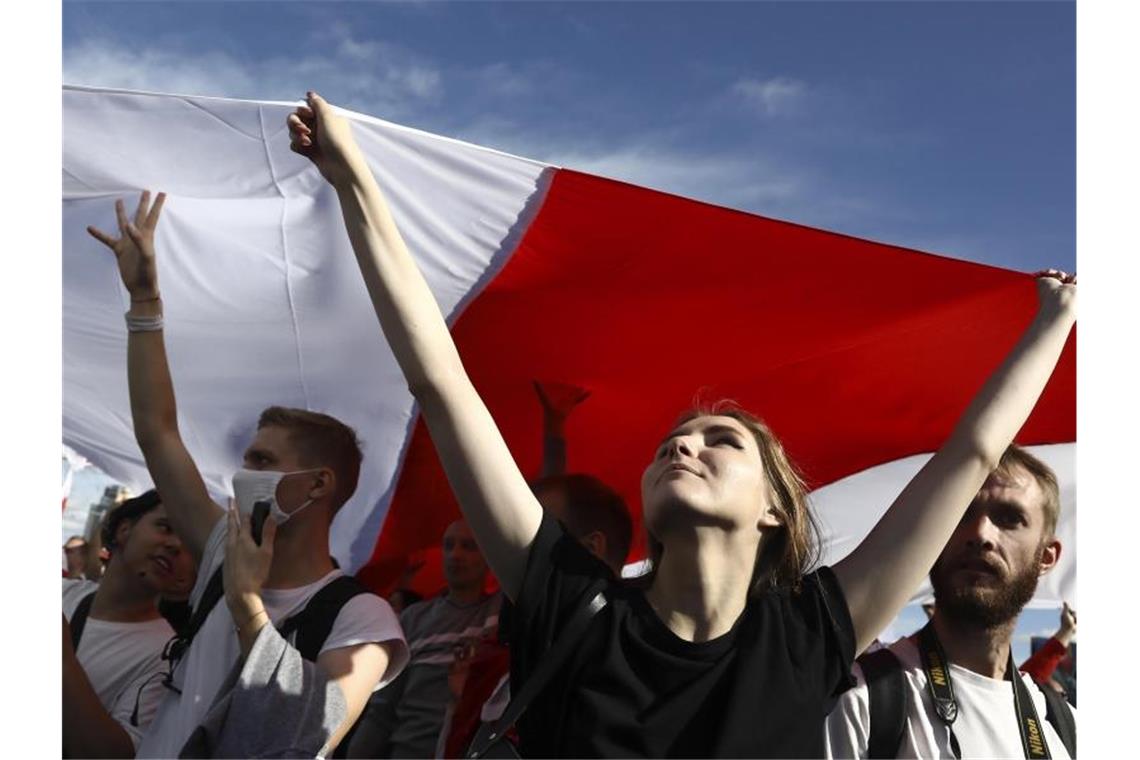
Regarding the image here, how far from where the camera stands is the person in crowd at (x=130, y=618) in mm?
2771

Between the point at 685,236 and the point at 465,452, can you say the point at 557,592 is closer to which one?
the point at 465,452

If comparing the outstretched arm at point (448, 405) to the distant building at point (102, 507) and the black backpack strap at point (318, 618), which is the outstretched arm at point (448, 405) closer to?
the black backpack strap at point (318, 618)

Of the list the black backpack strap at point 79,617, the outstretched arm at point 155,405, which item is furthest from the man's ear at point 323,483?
the black backpack strap at point 79,617

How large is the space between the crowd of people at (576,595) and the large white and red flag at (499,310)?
32cm

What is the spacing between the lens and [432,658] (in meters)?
3.44

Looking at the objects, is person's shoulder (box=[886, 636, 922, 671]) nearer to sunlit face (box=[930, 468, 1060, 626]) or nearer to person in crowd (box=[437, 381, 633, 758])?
sunlit face (box=[930, 468, 1060, 626])

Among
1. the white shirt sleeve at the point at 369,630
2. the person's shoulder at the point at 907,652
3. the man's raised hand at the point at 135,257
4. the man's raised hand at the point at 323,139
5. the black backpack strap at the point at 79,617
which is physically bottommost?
the black backpack strap at the point at 79,617

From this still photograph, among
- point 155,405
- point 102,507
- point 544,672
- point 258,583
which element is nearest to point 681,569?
point 544,672

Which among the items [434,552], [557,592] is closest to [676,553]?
[557,592]

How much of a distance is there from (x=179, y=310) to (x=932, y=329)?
222 cm

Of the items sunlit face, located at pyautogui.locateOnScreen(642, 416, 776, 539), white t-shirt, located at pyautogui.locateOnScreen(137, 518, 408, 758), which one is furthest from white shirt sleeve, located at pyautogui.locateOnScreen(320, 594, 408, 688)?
sunlit face, located at pyautogui.locateOnScreen(642, 416, 776, 539)

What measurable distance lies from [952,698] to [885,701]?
0.15 metres

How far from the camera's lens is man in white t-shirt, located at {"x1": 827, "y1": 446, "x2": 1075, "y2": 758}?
7.67 feet

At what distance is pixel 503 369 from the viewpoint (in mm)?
3691
